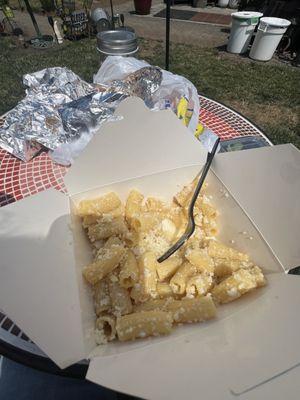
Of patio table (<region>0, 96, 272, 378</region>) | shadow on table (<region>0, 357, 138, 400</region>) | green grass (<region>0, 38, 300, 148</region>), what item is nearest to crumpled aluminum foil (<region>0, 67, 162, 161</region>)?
patio table (<region>0, 96, 272, 378</region>)

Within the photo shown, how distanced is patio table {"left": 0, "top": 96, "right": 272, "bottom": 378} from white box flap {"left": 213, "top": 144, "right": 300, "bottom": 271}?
1.59 ft

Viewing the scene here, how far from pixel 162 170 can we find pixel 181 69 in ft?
9.67

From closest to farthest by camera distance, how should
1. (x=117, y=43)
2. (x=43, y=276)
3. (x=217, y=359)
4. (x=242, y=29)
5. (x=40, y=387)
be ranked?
(x=217, y=359), (x=43, y=276), (x=40, y=387), (x=117, y=43), (x=242, y=29)

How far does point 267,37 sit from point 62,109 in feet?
11.1

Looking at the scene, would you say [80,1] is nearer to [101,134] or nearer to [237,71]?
[237,71]

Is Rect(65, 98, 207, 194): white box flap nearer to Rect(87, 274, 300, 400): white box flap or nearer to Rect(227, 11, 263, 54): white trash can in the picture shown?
Rect(87, 274, 300, 400): white box flap

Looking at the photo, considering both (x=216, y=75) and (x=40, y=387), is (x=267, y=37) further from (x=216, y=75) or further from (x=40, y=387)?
(x=40, y=387)

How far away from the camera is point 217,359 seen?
51cm

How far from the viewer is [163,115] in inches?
35.0

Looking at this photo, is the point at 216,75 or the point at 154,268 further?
the point at 216,75

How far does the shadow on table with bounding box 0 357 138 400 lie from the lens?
103 cm

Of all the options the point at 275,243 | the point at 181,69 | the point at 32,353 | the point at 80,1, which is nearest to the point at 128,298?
the point at 32,353

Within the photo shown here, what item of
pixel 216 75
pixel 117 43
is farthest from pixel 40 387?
pixel 216 75

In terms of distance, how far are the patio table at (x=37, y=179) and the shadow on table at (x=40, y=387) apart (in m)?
0.45
